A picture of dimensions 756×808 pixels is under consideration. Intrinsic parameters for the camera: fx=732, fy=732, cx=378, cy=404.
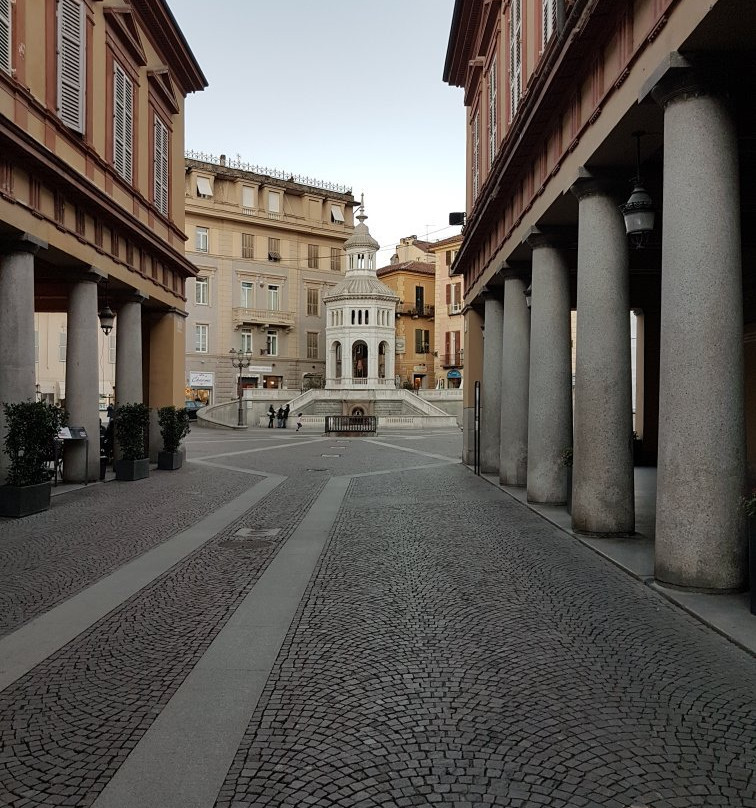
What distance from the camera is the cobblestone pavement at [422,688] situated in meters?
3.15

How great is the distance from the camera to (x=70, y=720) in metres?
3.79

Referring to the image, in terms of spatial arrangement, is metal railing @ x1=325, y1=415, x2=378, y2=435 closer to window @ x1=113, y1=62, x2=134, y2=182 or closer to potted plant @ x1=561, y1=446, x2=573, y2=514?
window @ x1=113, y1=62, x2=134, y2=182

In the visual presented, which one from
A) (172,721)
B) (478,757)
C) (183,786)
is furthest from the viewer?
(172,721)

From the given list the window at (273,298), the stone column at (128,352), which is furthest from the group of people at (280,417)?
the stone column at (128,352)

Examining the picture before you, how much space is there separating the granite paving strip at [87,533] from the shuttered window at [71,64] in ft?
22.5

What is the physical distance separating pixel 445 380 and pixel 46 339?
3570cm

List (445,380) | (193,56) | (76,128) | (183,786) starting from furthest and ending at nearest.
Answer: (445,380) → (193,56) → (76,128) → (183,786)

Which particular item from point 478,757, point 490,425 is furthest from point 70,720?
point 490,425

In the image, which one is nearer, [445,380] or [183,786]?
[183,786]

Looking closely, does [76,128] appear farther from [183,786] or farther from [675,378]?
[183,786]

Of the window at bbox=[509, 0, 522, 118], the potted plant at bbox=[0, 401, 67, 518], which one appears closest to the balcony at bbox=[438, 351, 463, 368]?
the window at bbox=[509, 0, 522, 118]

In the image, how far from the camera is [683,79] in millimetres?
5973

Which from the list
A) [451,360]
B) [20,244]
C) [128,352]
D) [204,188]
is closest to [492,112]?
[20,244]

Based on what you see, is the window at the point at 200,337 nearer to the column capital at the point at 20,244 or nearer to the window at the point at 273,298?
the window at the point at 273,298
